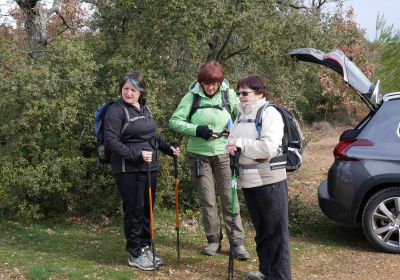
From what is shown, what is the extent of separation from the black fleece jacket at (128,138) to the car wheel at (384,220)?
2.52m

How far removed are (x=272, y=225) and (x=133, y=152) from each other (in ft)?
4.67

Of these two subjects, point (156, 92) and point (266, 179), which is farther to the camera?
point (156, 92)

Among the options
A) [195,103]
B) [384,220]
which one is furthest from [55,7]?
[384,220]

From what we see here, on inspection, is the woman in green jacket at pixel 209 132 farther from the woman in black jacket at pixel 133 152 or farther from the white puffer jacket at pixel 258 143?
the white puffer jacket at pixel 258 143

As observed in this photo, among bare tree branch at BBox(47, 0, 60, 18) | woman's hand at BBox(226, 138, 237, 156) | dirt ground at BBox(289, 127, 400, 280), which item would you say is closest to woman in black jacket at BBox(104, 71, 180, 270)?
woman's hand at BBox(226, 138, 237, 156)

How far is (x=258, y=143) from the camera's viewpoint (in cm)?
436

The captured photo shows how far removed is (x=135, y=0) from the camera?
303 inches

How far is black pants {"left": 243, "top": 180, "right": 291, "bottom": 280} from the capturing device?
14.9 feet

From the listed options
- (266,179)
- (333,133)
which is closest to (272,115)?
(266,179)

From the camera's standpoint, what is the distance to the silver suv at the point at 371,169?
6.01m

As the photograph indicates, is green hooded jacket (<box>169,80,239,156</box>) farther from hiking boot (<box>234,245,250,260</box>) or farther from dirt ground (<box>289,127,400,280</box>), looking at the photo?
dirt ground (<box>289,127,400,280</box>)

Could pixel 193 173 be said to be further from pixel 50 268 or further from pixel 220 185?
pixel 50 268

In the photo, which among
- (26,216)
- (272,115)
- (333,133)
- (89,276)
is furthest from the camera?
(333,133)

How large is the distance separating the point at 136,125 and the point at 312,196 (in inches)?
189
